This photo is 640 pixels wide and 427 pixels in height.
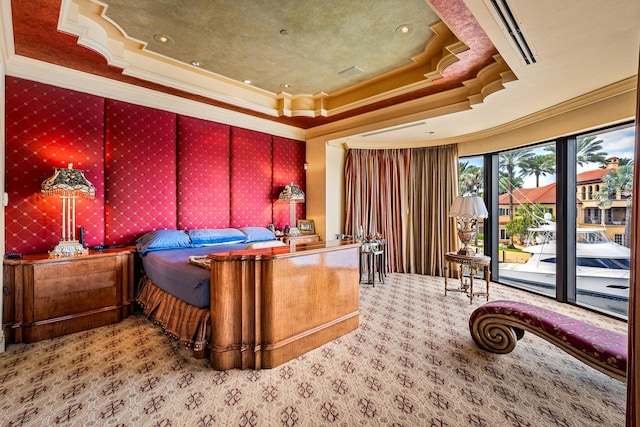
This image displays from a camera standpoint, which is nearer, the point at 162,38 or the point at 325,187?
the point at 162,38

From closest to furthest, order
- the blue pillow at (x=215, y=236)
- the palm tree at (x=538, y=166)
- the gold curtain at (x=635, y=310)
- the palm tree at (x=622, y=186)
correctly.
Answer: the gold curtain at (x=635, y=310) → the palm tree at (x=622, y=186) → the blue pillow at (x=215, y=236) → the palm tree at (x=538, y=166)

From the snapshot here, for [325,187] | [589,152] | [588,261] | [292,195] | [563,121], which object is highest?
[563,121]

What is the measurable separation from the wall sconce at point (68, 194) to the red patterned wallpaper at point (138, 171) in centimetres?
40

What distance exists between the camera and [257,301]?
2.46 metres

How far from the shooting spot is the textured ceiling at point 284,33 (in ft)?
8.95

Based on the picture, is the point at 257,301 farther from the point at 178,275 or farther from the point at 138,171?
the point at 138,171

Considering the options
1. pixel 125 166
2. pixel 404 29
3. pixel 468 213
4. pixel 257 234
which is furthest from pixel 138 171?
pixel 468 213

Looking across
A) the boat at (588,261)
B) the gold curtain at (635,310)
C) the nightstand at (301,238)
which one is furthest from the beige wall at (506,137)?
the gold curtain at (635,310)

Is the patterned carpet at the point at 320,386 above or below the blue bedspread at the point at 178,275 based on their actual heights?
below

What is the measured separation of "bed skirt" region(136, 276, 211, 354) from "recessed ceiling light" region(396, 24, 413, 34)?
11.1 ft

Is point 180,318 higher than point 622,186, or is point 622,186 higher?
point 622,186

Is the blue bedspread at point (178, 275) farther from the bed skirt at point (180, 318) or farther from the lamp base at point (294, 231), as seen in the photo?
the lamp base at point (294, 231)

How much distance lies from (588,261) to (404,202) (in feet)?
9.81

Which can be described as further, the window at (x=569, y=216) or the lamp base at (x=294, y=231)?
the lamp base at (x=294, y=231)
